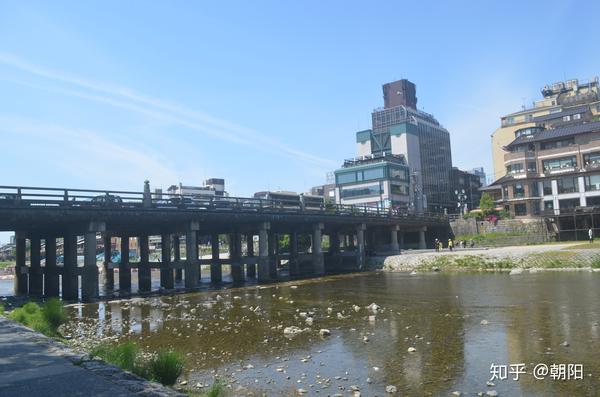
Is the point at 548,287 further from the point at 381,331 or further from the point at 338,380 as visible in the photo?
the point at 338,380

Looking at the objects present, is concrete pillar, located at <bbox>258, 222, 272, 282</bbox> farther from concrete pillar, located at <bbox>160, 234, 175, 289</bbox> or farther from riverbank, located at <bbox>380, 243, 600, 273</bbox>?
riverbank, located at <bbox>380, 243, 600, 273</bbox>

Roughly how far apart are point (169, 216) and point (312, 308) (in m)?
16.7

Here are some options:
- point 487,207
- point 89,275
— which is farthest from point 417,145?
point 89,275

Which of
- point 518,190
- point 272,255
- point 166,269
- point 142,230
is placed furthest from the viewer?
point 518,190

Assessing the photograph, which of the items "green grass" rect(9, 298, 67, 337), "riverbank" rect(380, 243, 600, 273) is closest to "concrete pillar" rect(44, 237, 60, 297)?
"green grass" rect(9, 298, 67, 337)

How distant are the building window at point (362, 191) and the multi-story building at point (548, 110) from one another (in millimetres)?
26397

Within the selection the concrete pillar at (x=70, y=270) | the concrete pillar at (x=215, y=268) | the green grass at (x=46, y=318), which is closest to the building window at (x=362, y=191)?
the concrete pillar at (x=215, y=268)

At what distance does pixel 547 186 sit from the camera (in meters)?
70.8

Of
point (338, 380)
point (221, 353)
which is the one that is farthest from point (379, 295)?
point (338, 380)

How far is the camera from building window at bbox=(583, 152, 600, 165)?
2616 inches

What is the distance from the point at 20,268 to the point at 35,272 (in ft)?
3.84

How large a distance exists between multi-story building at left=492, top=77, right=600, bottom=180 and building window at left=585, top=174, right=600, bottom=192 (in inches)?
940

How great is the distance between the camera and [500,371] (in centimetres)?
1181

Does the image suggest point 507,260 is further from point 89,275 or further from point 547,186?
point 89,275
